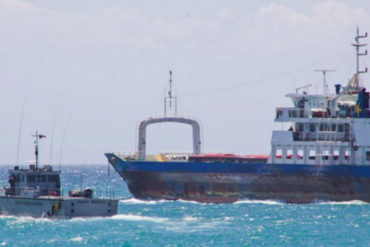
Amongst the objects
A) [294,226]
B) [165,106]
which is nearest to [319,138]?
[165,106]

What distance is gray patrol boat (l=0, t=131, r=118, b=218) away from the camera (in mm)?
63062

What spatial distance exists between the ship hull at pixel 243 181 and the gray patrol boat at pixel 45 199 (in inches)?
893

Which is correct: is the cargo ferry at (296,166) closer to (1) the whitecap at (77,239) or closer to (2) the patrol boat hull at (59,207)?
(2) the patrol boat hull at (59,207)

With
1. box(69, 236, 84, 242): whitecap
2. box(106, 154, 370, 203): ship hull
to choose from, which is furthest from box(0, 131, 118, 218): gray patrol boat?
box(106, 154, 370, 203): ship hull

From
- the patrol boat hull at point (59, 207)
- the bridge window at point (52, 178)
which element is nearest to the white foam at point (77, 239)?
the patrol boat hull at point (59, 207)

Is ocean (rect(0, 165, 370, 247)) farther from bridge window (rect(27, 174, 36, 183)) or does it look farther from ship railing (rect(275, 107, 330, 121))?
ship railing (rect(275, 107, 330, 121))

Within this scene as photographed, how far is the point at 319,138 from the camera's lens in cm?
8688

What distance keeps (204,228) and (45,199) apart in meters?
9.54

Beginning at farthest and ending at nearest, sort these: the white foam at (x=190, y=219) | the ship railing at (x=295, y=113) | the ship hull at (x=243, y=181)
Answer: the ship railing at (x=295, y=113) → the ship hull at (x=243, y=181) → the white foam at (x=190, y=219)

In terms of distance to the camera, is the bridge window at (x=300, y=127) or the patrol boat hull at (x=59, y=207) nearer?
the patrol boat hull at (x=59, y=207)

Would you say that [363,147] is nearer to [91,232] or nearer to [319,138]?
[319,138]

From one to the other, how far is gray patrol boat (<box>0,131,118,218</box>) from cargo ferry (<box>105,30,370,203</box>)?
22.8 m

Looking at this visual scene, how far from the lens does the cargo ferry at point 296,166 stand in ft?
274

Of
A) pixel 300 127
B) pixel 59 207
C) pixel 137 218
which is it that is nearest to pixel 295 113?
pixel 300 127
